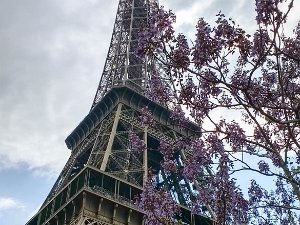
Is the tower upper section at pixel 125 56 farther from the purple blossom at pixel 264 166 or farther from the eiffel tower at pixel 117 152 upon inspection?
the purple blossom at pixel 264 166

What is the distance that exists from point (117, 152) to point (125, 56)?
18.7m

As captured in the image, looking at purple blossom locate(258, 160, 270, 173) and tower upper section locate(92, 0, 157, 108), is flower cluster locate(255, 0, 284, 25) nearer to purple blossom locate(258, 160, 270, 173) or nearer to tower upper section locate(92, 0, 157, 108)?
purple blossom locate(258, 160, 270, 173)

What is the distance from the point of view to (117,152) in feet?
106

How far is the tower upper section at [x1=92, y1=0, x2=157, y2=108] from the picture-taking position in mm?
44406

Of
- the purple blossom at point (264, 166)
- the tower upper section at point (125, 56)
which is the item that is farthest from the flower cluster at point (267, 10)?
the tower upper section at point (125, 56)

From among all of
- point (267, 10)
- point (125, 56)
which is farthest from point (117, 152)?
point (267, 10)

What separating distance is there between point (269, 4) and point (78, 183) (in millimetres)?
19917

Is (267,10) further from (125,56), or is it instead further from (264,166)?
(125,56)

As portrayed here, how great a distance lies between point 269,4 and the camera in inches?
341

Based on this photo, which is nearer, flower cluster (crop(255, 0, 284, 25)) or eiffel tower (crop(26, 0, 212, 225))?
flower cluster (crop(255, 0, 284, 25))

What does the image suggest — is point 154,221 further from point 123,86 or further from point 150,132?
point 123,86

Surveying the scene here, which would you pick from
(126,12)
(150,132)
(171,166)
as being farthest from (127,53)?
(171,166)

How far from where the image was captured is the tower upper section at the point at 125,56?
44406 millimetres

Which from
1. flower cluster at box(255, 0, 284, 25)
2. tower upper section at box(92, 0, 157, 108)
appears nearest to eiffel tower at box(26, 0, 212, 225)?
tower upper section at box(92, 0, 157, 108)
